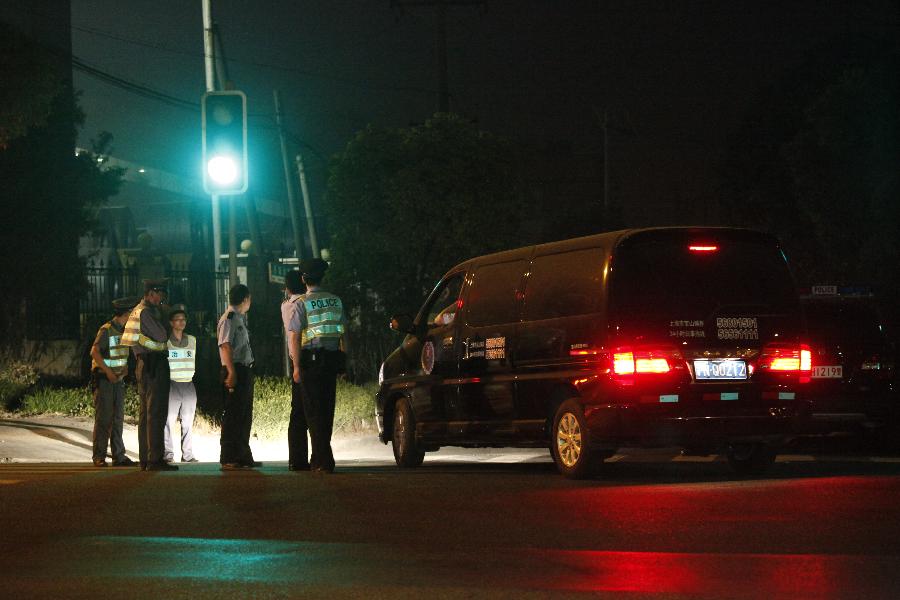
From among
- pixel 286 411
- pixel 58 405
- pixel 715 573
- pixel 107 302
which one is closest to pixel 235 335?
pixel 58 405

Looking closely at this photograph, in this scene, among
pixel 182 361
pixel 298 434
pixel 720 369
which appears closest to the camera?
pixel 720 369

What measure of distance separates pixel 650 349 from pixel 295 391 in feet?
11.2

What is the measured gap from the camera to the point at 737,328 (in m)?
12.4

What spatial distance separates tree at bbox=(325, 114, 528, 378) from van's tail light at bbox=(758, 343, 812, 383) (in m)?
22.5

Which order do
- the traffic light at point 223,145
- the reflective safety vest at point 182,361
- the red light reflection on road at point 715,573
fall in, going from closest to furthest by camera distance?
the red light reflection on road at point 715,573, the reflective safety vest at point 182,361, the traffic light at point 223,145

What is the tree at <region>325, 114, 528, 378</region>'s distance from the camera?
3509 cm

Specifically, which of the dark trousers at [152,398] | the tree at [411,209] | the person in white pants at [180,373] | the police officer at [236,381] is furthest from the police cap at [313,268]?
the tree at [411,209]

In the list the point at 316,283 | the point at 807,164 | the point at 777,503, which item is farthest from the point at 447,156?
the point at 777,503

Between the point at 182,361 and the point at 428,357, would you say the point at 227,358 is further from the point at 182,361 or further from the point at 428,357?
the point at 182,361

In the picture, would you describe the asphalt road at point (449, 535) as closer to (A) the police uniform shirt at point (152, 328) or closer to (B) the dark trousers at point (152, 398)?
(B) the dark trousers at point (152, 398)

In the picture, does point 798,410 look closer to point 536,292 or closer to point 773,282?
point 773,282

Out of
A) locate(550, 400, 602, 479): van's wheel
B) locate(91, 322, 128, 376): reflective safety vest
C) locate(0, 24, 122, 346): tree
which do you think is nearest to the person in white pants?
locate(91, 322, 128, 376): reflective safety vest

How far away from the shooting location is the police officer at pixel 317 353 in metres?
13.4

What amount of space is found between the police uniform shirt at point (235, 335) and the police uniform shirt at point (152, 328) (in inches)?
21.5
